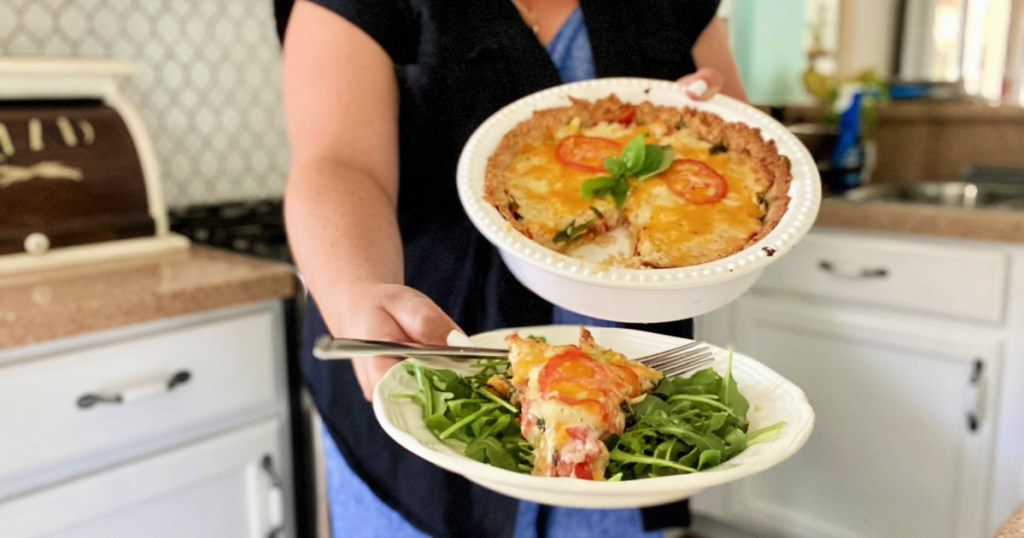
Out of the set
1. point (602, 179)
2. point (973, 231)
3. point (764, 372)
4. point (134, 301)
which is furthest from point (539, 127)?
point (973, 231)

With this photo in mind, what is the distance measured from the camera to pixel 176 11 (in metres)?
1.34

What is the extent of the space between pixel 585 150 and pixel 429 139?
0.43 feet

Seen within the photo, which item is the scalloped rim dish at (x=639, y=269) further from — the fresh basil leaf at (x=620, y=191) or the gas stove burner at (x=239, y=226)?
the gas stove burner at (x=239, y=226)

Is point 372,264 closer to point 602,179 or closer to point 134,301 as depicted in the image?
point 602,179

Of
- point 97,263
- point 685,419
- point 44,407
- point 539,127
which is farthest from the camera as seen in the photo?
point 97,263

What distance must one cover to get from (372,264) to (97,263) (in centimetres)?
71

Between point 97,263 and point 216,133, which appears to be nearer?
point 97,263

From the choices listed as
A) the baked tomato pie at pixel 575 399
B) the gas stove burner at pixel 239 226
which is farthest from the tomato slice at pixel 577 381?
the gas stove burner at pixel 239 226

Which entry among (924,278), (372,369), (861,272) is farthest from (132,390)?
(924,278)

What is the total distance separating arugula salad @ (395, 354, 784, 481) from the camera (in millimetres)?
293

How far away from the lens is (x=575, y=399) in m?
0.30

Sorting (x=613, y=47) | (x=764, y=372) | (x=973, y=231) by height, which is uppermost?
(x=613, y=47)

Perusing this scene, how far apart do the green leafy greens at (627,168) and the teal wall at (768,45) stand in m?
0.10

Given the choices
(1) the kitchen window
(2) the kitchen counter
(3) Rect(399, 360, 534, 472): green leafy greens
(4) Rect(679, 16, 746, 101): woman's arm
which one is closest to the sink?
(2) the kitchen counter
